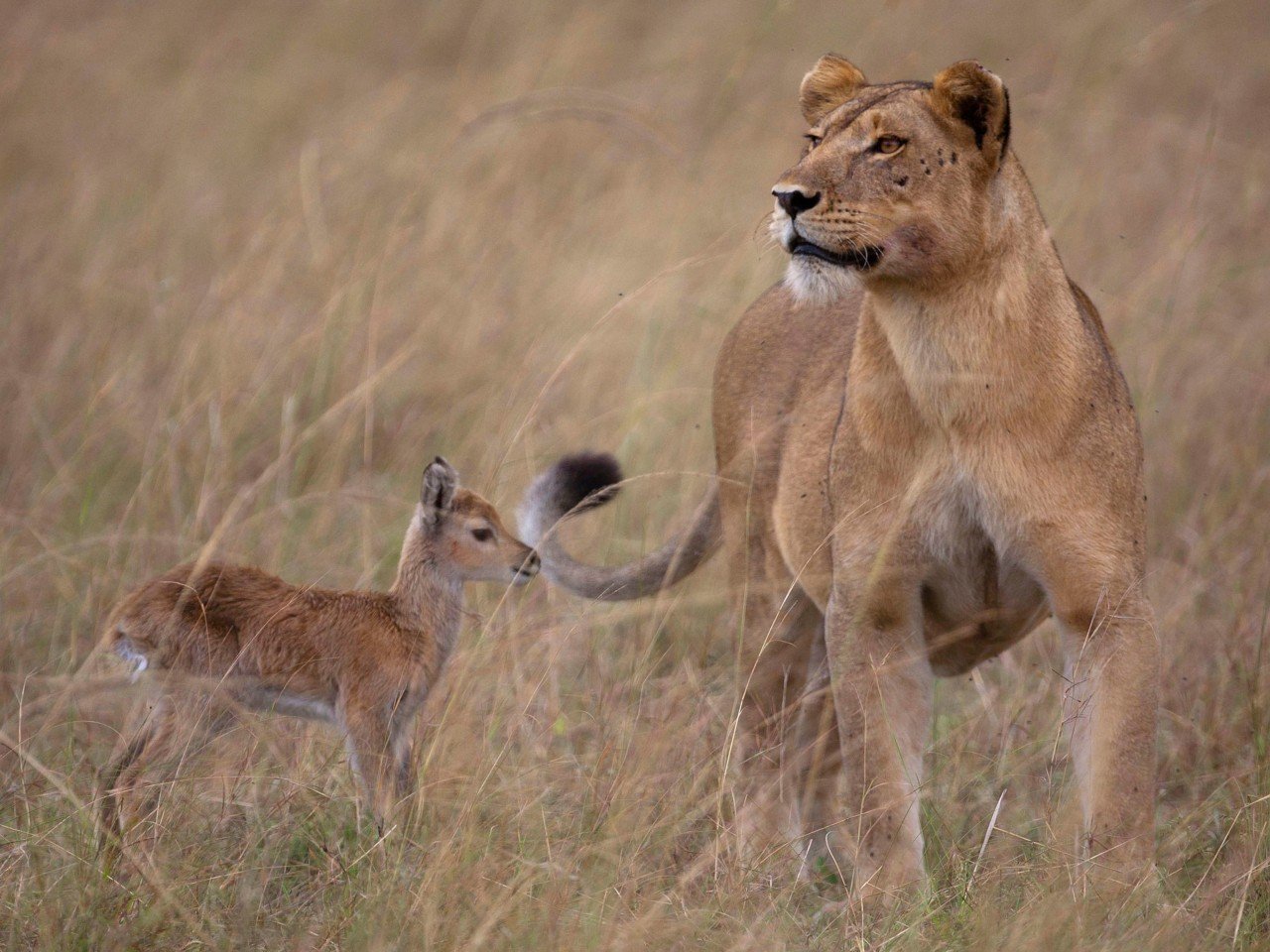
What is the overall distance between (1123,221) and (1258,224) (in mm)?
864

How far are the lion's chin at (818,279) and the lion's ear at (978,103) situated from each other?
49 centimetres

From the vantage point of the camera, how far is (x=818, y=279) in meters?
4.09

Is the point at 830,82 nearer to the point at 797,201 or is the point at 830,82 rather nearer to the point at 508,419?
the point at 797,201

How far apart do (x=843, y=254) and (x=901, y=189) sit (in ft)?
0.72

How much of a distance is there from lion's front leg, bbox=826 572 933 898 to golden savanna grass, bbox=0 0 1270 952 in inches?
6.7

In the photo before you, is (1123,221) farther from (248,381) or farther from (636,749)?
(636,749)

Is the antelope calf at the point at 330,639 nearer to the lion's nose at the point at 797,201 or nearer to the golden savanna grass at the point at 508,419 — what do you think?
the golden savanna grass at the point at 508,419

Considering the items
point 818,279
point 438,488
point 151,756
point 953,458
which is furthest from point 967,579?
point 151,756

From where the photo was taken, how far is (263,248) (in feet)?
29.5

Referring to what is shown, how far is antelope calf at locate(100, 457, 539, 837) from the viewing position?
172 inches

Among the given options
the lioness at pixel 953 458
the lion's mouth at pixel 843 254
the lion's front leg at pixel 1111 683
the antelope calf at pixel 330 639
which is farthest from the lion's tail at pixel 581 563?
the lion's front leg at pixel 1111 683

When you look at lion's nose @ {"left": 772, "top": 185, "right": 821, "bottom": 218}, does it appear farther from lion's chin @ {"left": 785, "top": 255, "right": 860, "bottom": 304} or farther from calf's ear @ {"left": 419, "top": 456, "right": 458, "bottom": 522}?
calf's ear @ {"left": 419, "top": 456, "right": 458, "bottom": 522}

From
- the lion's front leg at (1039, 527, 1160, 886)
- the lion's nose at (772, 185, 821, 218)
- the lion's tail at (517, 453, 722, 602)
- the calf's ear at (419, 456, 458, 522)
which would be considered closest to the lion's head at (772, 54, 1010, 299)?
the lion's nose at (772, 185, 821, 218)

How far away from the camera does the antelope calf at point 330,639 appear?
14.3ft
